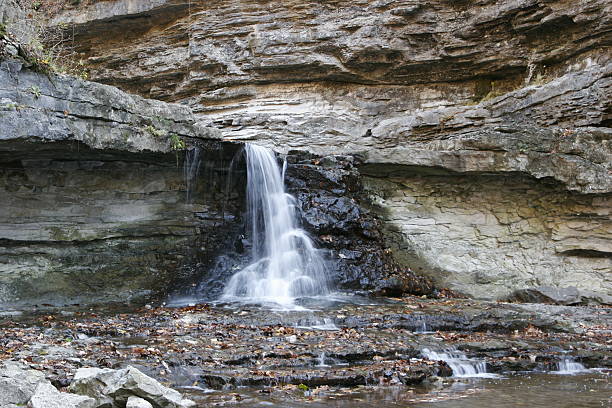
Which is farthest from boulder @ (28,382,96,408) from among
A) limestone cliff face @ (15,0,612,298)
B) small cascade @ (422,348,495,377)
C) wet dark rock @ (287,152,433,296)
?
limestone cliff face @ (15,0,612,298)

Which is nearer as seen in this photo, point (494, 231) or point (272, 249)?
point (272, 249)

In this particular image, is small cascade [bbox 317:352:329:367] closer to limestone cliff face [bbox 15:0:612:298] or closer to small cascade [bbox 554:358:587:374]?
small cascade [bbox 554:358:587:374]

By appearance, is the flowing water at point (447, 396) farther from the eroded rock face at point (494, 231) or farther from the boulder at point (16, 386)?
the eroded rock face at point (494, 231)

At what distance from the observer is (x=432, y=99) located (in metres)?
16.1

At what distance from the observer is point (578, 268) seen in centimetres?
1239

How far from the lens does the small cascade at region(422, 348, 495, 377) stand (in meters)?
6.48

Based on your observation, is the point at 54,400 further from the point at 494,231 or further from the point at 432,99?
the point at 432,99

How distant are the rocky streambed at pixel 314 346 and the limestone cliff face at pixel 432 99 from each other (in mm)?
3495

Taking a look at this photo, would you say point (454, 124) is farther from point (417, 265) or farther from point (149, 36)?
point (149, 36)

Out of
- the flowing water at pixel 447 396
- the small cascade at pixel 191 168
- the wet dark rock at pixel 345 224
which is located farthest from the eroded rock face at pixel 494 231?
the flowing water at pixel 447 396

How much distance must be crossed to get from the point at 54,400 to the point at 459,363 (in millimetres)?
4411

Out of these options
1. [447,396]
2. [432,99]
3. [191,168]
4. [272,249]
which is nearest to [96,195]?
[191,168]

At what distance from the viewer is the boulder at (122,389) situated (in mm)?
4328

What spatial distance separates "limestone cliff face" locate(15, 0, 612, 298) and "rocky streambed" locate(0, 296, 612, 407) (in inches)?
138
